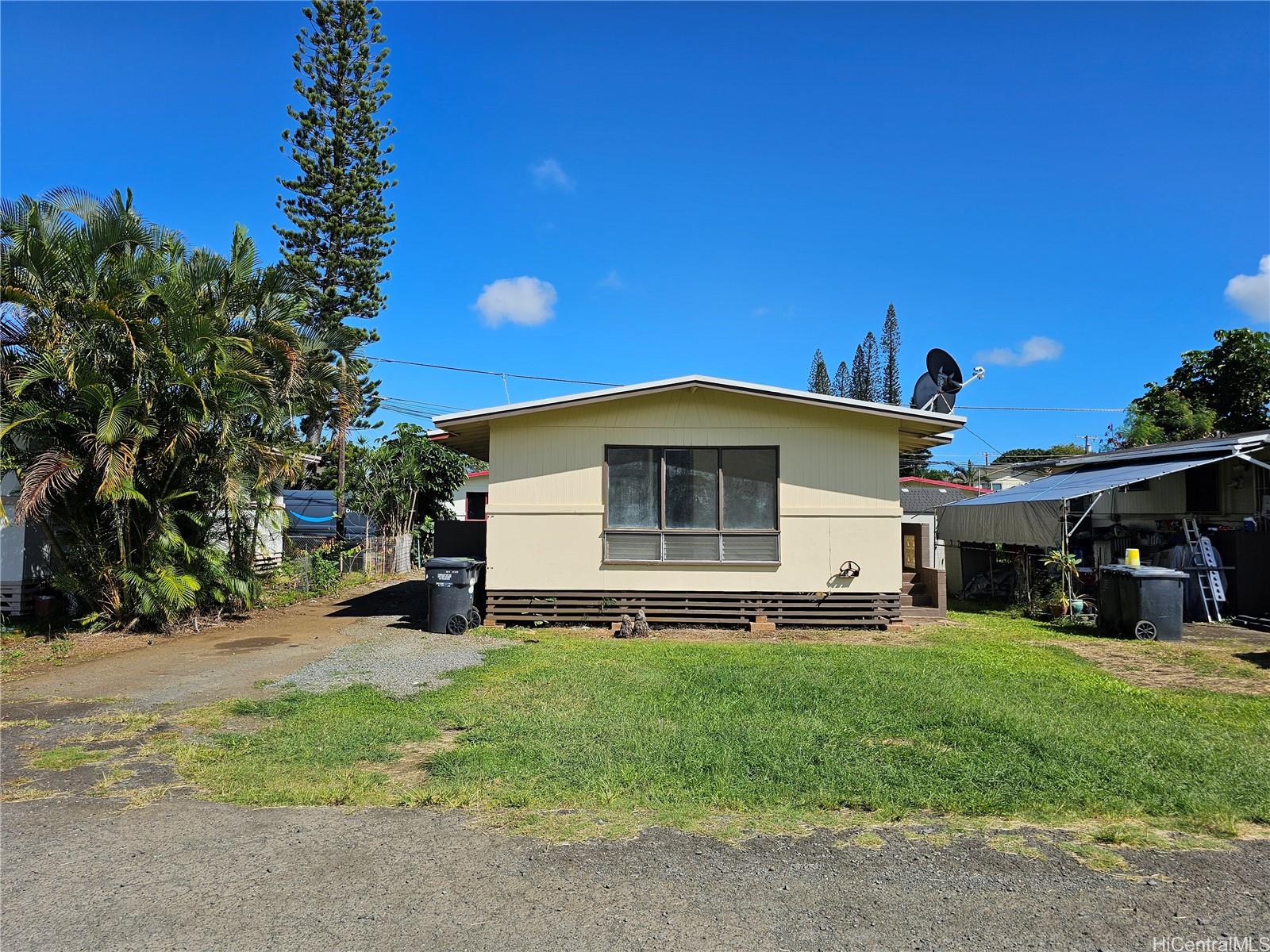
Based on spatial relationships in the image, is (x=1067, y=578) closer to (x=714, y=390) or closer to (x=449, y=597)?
(x=714, y=390)

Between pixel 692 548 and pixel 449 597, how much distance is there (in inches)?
141

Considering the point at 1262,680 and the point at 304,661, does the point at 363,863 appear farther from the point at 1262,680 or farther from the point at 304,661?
the point at 1262,680

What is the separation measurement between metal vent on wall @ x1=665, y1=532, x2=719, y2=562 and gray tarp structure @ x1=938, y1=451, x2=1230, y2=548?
19.0ft

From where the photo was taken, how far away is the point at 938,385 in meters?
15.4

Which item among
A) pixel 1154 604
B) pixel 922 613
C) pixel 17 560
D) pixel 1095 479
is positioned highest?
pixel 1095 479

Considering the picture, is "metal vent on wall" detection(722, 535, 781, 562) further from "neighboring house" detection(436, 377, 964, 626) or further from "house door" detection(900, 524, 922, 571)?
"house door" detection(900, 524, 922, 571)

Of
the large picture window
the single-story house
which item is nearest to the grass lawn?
the large picture window

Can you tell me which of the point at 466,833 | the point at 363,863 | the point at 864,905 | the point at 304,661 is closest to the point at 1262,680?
the point at 864,905

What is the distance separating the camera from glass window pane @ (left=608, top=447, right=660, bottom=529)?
11766 mm

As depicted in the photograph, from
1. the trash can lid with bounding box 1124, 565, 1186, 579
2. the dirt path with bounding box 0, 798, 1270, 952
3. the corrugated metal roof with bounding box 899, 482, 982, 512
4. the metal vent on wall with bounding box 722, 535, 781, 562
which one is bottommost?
the dirt path with bounding box 0, 798, 1270, 952

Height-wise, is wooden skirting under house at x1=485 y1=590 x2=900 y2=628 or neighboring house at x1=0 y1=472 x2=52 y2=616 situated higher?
neighboring house at x1=0 y1=472 x2=52 y2=616

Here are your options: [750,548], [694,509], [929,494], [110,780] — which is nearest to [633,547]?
[694,509]

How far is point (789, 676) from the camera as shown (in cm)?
784

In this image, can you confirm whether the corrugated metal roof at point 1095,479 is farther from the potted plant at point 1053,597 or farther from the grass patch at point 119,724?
the grass patch at point 119,724
